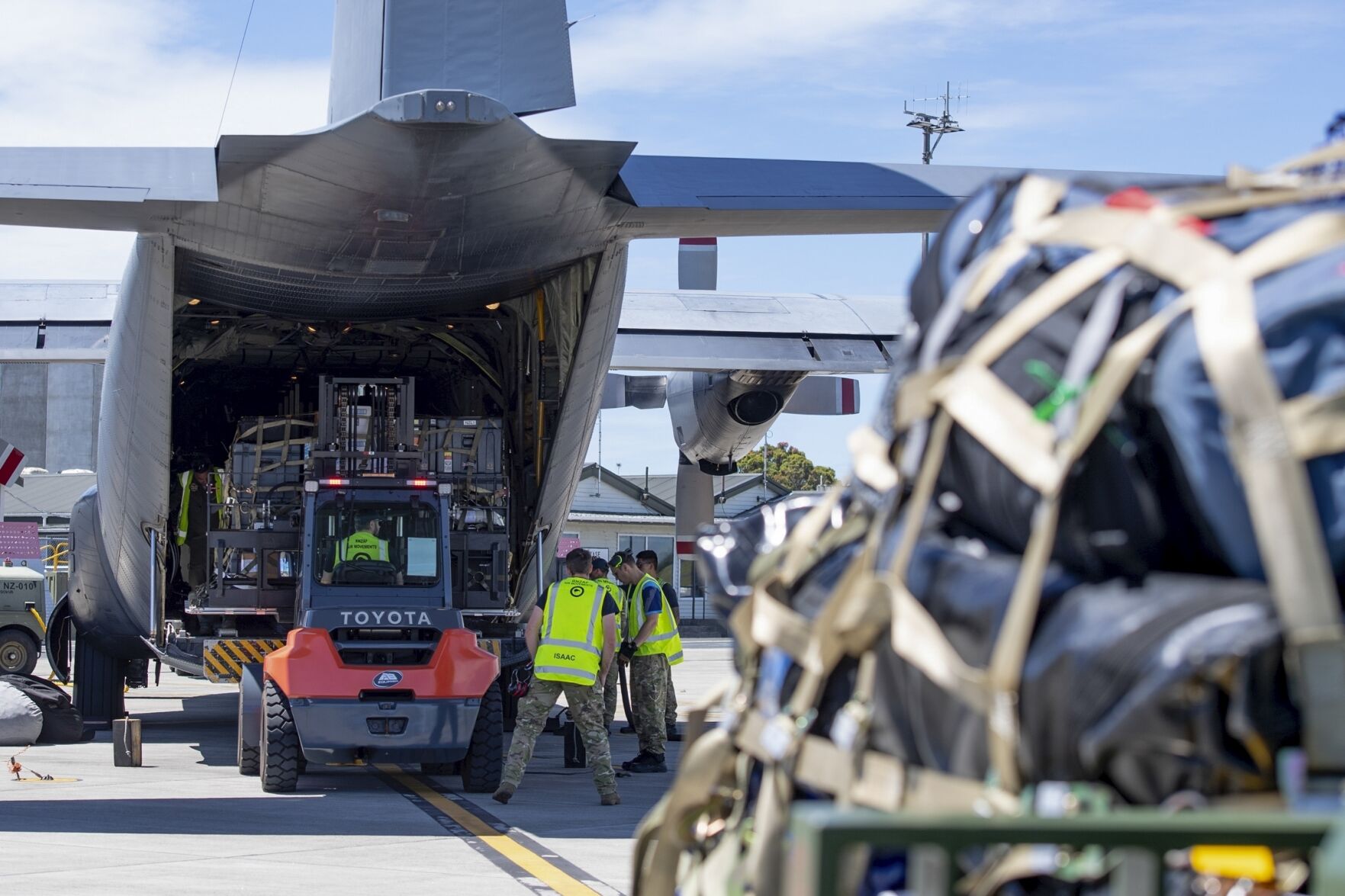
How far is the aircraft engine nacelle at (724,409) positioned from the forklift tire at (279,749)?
6.68 metres

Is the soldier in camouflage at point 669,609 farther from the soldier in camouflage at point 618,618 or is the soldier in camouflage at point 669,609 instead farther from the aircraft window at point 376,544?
the aircraft window at point 376,544

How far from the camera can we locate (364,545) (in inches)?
451

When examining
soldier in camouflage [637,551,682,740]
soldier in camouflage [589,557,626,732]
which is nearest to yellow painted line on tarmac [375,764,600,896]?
soldier in camouflage [589,557,626,732]

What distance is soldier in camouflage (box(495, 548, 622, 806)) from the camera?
9594 mm

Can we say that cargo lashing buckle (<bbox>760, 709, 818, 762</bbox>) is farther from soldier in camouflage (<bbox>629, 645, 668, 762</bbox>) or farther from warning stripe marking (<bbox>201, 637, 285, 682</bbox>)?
soldier in camouflage (<bbox>629, 645, 668, 762</bbox>)

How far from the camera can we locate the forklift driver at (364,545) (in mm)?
11375

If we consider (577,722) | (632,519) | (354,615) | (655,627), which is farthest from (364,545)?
(632,519)

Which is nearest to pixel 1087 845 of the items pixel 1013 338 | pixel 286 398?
pixel 1013 338

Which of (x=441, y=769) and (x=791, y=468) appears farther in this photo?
(x=791, y=468)

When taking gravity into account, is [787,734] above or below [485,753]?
above

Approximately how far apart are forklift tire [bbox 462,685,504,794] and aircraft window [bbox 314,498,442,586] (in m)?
1.36

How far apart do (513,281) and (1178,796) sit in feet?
35.5

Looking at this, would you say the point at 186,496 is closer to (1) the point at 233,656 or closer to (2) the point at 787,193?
(1) the point at 233,656

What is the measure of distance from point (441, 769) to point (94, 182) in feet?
15.6
